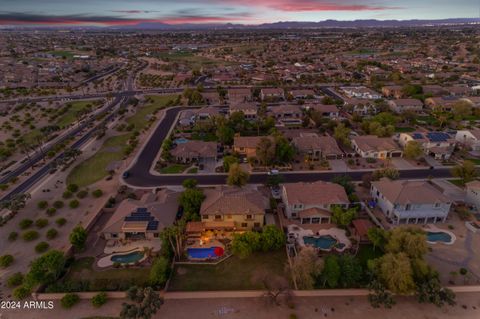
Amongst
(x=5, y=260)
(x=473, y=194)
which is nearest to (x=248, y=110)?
(x=473, y=194)

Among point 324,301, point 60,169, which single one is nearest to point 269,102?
point 60,169

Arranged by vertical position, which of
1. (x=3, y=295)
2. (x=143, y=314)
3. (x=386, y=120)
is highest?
(x=386, y=120)

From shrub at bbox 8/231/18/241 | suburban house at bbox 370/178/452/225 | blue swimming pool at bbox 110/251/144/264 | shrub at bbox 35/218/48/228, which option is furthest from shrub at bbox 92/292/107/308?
suburban house at bbox 370/178/452/225

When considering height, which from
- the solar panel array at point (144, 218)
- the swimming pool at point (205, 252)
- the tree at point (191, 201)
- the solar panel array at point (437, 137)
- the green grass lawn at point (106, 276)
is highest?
the solar panel array at point (437, 137)

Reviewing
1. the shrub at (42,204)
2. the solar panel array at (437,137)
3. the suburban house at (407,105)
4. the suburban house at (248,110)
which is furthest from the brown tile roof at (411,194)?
the shrub at (42,204)

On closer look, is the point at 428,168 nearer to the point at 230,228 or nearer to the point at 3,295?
the point at 230,228

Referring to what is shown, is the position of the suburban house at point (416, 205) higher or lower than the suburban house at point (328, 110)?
lower

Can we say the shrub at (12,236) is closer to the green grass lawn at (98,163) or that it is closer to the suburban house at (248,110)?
the green grass lawn at (98,163)
